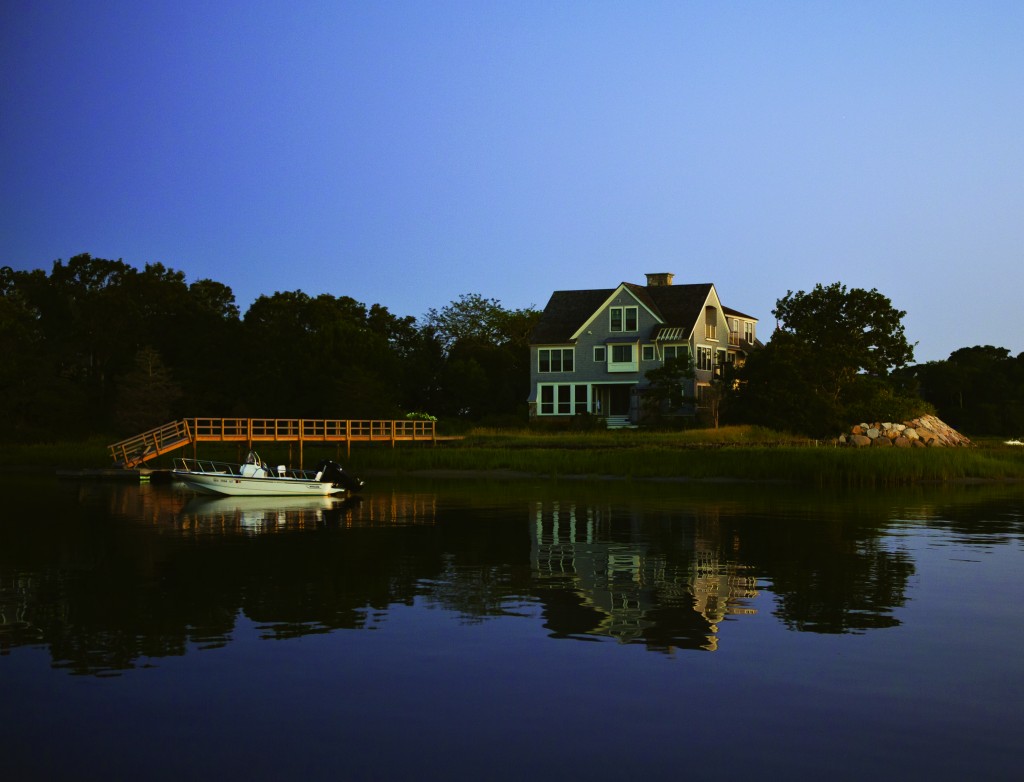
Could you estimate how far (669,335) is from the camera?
76.4m

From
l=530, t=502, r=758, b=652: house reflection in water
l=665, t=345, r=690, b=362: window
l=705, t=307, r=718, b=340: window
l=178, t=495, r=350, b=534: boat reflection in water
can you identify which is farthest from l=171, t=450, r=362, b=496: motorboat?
l=705, t=307, r=718, b=340: window

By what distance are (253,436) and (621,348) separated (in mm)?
29535

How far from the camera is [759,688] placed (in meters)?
12.6

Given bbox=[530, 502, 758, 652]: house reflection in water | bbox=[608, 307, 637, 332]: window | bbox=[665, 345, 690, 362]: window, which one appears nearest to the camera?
bbox=[530, 502, 758, 652]: house reflection in water

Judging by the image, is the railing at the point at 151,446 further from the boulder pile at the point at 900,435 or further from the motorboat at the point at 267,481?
the boulder pile at the point at 900,435

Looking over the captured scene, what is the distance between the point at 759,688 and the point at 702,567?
977cm

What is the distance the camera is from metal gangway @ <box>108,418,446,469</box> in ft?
183

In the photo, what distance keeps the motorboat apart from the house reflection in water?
42.1 ft

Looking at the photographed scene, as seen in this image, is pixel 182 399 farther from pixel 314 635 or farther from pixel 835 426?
pixel 314 635

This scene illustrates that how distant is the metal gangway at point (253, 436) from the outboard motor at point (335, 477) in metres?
12.8

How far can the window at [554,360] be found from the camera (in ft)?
260

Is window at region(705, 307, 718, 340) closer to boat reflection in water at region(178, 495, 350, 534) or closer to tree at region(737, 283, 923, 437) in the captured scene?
tree at region(737, 283, 923, 437)

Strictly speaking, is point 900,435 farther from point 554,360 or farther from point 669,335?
point 554,360

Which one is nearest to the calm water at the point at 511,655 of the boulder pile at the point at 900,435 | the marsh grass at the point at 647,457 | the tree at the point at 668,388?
the marsh grass at the point at 647,457
